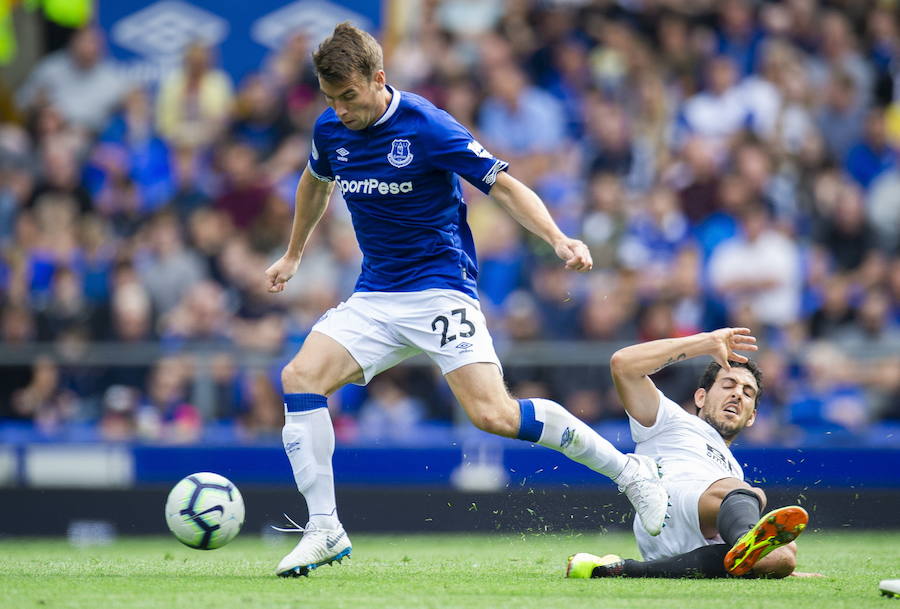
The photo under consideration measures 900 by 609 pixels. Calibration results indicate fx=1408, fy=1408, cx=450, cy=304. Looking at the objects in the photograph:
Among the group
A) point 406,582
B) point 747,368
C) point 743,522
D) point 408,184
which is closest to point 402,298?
point 408,184

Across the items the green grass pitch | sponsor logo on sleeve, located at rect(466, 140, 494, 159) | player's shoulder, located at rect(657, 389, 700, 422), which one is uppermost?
sponsor logo on sleeve, located at rect(466, 140, 494, 159)

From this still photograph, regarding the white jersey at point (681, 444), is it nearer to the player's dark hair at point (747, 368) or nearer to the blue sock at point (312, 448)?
the player's dark hair at point (747, 368)

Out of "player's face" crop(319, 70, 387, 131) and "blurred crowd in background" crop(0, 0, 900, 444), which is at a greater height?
"player's face" crop(319, 70, 387, 131)

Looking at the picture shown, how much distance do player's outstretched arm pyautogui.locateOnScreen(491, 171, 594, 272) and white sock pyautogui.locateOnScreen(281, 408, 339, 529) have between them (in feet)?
4.25

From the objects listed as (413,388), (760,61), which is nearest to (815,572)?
(413,388)

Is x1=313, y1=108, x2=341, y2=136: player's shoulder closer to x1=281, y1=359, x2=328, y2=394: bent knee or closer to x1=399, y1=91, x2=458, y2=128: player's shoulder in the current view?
x1=399, y1=91, x2=458, y2=128: player's shoulder

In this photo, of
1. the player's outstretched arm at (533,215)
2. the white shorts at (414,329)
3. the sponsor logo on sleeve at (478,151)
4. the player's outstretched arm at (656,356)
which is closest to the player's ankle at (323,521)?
the white shorts at (414,329)

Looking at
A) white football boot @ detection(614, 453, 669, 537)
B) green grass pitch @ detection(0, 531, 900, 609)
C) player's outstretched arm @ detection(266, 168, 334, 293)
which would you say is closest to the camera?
green grass pitch @ detection(0, 531, 900, 609)

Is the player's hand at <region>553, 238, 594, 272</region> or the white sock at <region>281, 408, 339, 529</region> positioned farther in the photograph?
the white sock at <region>281, 408, 339, 529</region>

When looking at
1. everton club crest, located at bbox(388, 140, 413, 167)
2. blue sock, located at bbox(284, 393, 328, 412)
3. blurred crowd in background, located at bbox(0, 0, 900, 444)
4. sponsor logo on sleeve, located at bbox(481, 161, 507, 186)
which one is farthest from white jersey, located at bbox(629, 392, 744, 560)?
blurred crowd in background, located at bbox(0, 0, 900, 444)

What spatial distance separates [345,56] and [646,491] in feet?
7.97

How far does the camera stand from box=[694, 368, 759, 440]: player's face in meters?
6.95

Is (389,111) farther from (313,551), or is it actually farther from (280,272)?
(313,551)

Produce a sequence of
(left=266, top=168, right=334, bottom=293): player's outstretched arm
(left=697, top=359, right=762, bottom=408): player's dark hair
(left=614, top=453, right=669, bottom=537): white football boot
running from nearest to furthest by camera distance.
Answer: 1. (left=614, top=453, right=669, bottom=537): white football boot
2. (left=697, top=359, right=762, bottom=408): player's dark hair
3. (left=266, top=168, right=334, bottom=293): player's outstretched arm
